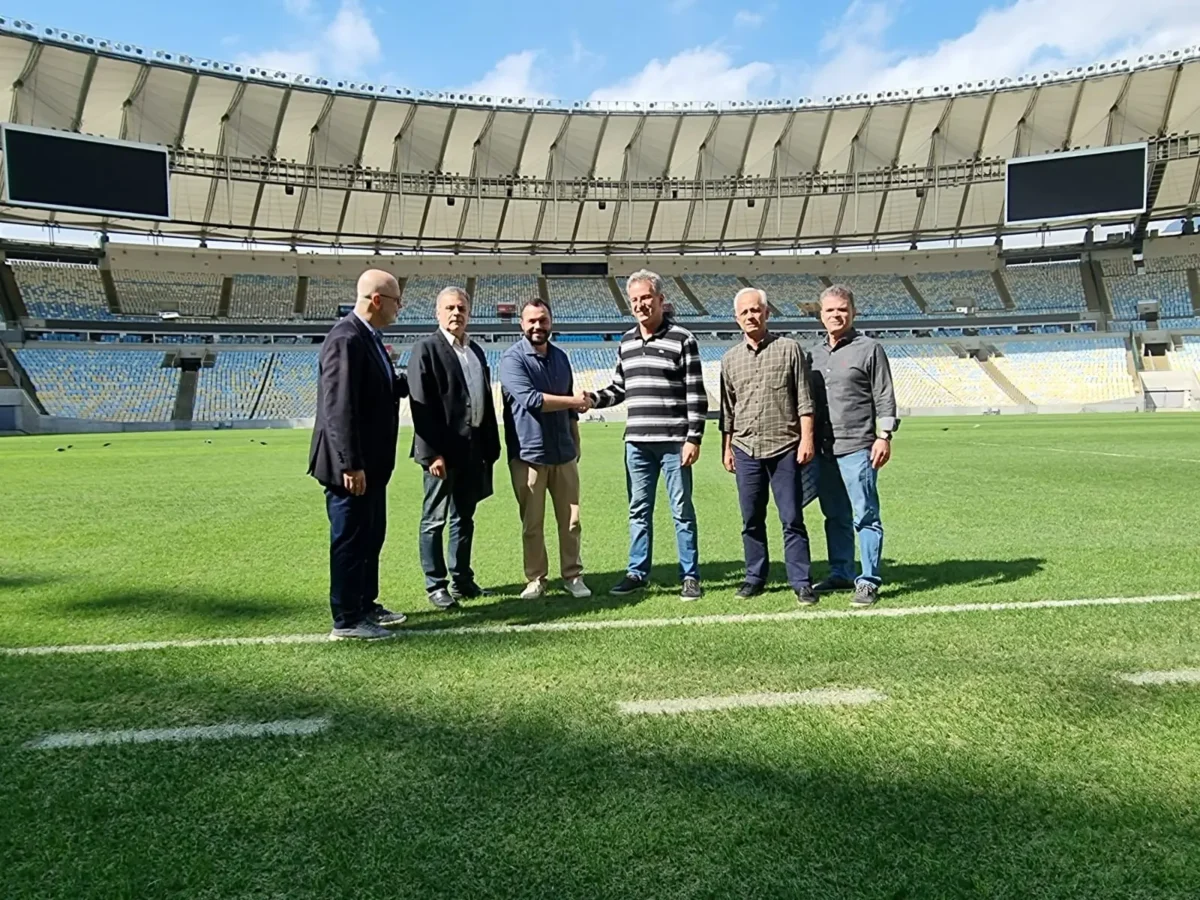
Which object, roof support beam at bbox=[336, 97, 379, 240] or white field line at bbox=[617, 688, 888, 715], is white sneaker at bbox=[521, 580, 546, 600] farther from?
roof support beam at bbox=[336, 97, 379, 240]

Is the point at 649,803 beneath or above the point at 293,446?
beneath

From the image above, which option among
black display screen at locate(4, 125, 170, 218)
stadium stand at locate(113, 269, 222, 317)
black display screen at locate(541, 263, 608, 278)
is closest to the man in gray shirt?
black display screen at locate(4, 125, 170, 218)

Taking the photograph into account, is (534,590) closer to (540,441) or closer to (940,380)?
(540,441)

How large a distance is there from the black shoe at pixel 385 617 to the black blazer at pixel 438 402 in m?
0.90

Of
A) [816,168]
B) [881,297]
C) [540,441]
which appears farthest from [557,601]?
[881,297]

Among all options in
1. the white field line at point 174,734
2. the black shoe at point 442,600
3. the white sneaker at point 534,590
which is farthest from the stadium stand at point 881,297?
the white field line at point 174,734

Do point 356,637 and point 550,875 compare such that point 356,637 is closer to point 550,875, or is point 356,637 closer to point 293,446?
point 550,875

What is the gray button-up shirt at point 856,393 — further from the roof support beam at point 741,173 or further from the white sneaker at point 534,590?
the roof support beam at point 741,173

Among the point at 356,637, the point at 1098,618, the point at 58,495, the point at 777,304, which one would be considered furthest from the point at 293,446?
the point at 777,304

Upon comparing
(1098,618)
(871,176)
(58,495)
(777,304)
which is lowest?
(1098,618)

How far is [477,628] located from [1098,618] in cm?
314

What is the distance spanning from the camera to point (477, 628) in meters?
4.36

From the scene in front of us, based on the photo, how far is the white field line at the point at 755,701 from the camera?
3.08 metres

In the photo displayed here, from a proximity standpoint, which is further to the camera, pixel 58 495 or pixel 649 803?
pixel 58 495
